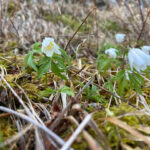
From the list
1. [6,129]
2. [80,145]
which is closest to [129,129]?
[80,145]

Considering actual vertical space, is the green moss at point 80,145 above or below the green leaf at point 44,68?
below

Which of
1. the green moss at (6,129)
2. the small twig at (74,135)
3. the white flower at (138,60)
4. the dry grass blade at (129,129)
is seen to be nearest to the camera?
the small twig at (74,135)

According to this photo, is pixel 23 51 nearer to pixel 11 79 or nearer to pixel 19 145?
pixel 11 79

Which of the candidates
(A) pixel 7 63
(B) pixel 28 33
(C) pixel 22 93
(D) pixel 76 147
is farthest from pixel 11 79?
(B) pixel 28 33

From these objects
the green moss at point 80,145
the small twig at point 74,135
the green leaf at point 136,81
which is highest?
the green leaf at point 136,81

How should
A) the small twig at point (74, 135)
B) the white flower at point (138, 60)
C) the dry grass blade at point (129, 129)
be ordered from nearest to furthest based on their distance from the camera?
the small twig at point (74, 135) → the dry grass blade at point (129, 129) → the white flower at point (138, 60)

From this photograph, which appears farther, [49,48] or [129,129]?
[49,48]

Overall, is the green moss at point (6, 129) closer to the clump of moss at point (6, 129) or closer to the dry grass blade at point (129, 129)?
the clump of moss at point (6, 129)

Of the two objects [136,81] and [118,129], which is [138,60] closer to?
[136,81]

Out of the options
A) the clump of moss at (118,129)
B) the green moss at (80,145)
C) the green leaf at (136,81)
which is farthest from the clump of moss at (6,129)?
the green leaf at (136,81)
